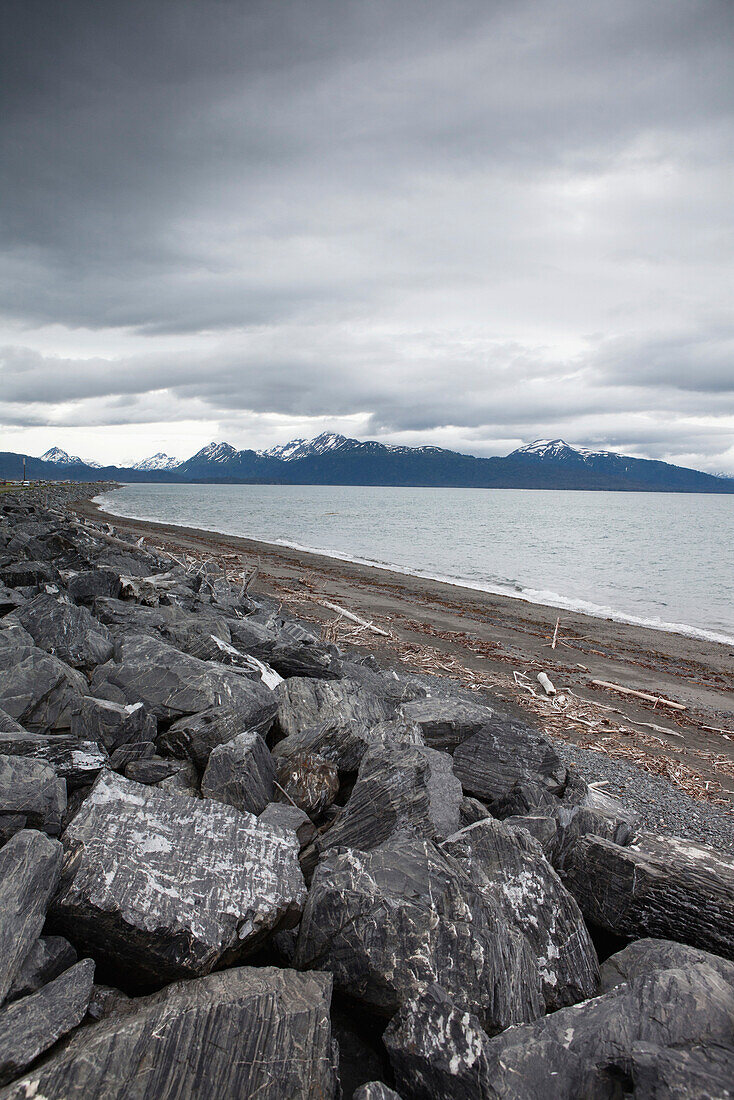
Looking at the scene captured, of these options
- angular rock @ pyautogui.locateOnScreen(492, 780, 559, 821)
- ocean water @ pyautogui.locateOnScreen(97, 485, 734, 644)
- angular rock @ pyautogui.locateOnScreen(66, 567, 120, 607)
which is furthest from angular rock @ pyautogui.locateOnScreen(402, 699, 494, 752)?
ocean water @ pyautogui.locateOnScreen(97, 485, 734, 644)

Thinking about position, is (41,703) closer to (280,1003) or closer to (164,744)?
(164,744)

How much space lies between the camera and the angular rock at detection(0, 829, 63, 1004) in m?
2.75

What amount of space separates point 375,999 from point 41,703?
377 cm

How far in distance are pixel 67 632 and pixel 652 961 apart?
658 cm

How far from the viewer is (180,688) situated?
224 inches

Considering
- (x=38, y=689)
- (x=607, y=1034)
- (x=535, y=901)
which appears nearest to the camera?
(x=607, y=1034)

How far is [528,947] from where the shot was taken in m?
3.43

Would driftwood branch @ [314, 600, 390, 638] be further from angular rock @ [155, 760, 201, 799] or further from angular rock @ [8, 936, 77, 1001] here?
angular rock @ [8, 936, 77, 1001]

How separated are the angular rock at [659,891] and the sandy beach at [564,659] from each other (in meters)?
4.86

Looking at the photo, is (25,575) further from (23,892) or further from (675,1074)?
(675,1074)

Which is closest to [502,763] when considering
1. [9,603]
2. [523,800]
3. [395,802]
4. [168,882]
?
[523,800]

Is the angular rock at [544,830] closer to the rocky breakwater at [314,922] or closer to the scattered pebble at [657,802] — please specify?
the rocky breakwater at [314,922]

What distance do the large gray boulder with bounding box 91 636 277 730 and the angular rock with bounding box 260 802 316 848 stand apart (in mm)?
1297

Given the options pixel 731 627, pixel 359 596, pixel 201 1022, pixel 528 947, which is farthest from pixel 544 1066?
pixel 731 627
